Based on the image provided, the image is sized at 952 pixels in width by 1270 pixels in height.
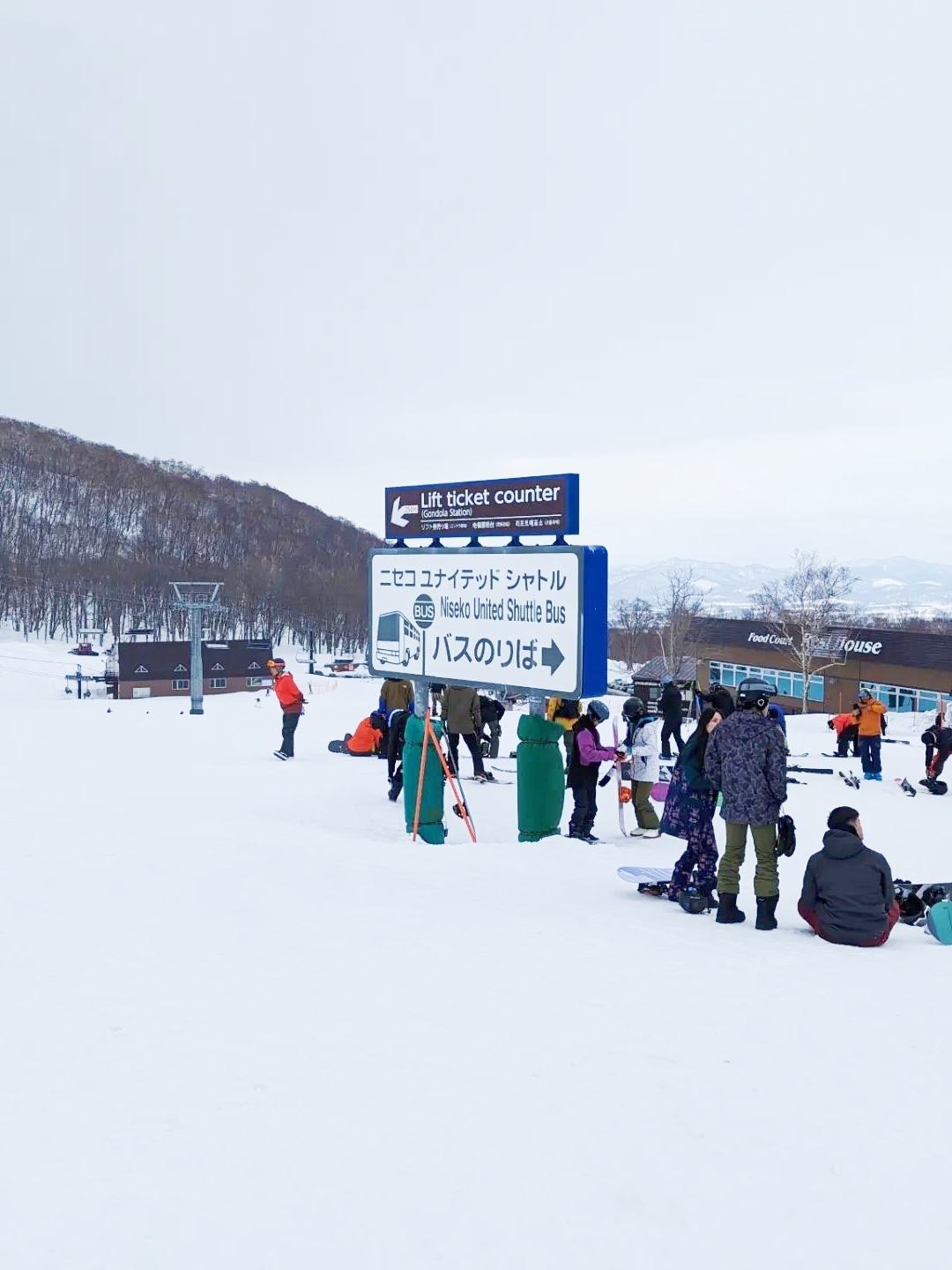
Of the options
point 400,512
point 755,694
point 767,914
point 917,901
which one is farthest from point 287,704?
→ point 917,901

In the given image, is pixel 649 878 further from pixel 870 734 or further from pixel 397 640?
pixel 870 734

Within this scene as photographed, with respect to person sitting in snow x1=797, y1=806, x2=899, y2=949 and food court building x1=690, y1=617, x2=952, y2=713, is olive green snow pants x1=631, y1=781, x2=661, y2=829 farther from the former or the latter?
food court building x1=690, y1=617, x2=952, y2=713

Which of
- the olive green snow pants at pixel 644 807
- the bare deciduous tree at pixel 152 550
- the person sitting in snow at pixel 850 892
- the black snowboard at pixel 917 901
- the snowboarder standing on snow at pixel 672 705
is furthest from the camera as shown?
the bare deciduous tree at pixel 152 550

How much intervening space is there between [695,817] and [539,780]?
2.90 metres

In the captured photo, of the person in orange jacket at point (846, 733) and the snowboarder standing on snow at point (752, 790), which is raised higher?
the snowboarder standing on snow at point (752, 790)

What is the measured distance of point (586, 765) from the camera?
9727 mm

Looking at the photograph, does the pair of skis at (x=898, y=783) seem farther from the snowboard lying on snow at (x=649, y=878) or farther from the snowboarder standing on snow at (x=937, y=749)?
the snowboard lying on snow at (x=649, y=878)

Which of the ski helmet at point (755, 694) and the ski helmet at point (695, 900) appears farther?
the ski helmet at point (695, 900)

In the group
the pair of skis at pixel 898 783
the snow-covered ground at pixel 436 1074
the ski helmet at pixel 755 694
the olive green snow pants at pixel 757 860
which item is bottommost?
the pair of skis at pixel 898 783

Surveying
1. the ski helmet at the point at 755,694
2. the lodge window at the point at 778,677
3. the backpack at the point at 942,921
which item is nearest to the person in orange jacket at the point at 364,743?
the ski helmet at the point at 755,694

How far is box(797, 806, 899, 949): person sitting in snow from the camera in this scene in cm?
597

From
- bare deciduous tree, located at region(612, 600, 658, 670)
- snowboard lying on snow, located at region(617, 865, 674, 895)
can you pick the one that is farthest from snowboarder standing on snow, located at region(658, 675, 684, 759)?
bare deciduous tree, located at region(612, 600, 658, 670)

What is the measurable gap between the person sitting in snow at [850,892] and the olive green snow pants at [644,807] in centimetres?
→ 457

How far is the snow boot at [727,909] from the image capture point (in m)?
6.52
